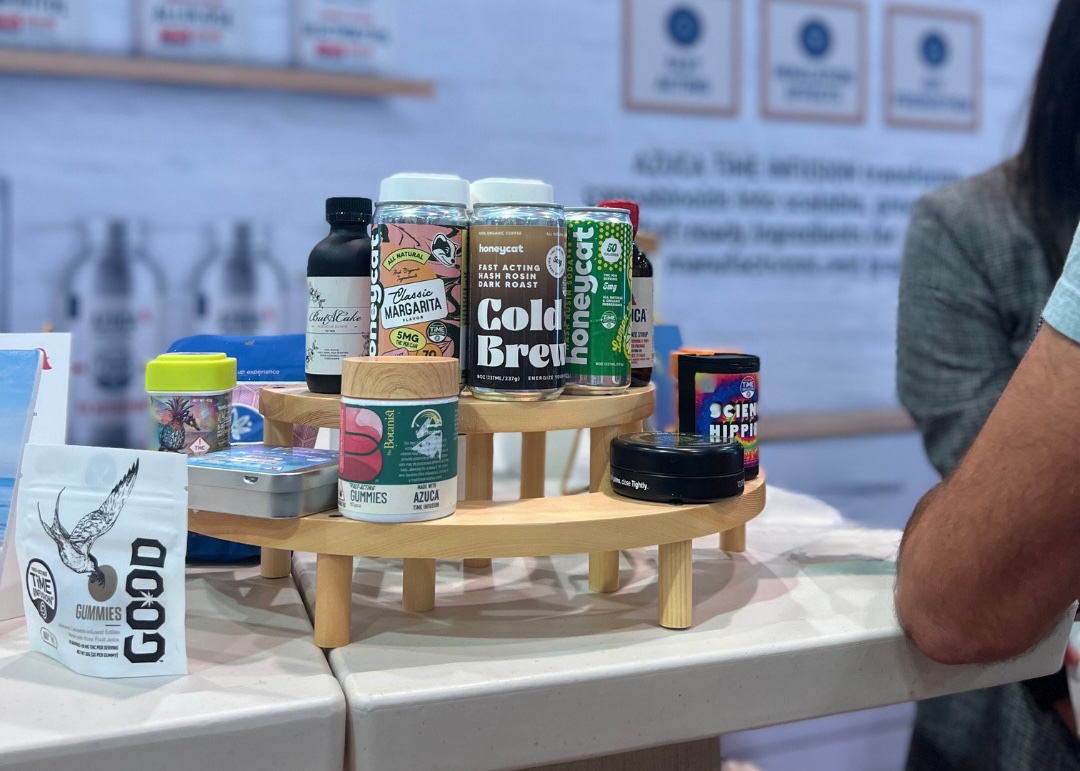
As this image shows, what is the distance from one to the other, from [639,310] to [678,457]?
19 centimetres

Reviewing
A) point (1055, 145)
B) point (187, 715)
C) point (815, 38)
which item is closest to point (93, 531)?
point (187, 715)

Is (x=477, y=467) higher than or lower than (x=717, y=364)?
lower

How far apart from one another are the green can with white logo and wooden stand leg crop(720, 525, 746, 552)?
0.85ft

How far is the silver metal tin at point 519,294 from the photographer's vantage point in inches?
30.3

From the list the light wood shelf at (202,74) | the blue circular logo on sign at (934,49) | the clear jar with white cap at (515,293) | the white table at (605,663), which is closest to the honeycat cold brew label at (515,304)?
the clear jar with white cap at (515,293)

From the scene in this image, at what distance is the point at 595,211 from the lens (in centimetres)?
83

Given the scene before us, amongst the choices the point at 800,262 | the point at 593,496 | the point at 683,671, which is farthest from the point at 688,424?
the point at 800,262

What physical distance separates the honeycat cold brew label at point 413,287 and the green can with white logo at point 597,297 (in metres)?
0.11

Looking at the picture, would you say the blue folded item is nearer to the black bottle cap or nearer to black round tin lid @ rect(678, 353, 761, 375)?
the black bottle cap

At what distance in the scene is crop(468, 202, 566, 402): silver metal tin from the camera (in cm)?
77

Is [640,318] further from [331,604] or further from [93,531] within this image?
[93,531]

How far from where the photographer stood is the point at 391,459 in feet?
2.25

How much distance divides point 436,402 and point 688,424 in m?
0.28

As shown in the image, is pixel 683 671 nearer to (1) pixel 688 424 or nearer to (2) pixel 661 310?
(1) pixel 688 424
